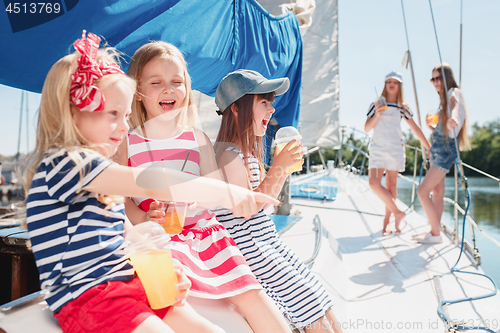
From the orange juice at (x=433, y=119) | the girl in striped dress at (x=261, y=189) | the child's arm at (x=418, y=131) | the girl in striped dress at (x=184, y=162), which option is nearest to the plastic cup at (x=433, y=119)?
the orange juice at (x=433, y=119)

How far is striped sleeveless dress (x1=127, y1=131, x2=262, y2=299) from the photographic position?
1.13m

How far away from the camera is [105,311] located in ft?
2.67

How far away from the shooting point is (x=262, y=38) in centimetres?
216

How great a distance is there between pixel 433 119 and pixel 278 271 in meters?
2.85

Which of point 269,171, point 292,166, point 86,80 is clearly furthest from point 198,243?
point 86,80

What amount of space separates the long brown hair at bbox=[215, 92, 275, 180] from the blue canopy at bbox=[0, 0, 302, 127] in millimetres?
278

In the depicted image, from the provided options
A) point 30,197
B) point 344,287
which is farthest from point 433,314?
point 30,197

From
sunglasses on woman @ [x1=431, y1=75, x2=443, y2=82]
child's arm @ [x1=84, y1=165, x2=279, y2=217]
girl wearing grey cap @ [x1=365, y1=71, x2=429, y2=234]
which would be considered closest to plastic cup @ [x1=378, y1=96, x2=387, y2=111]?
girl wearing grey cap @ [x1=365, y1=71, x2=429, y2=234]

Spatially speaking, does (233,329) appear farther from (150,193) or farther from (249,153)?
(249,153)

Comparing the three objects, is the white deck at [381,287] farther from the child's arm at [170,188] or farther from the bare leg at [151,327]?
the child's arm at [170,188]

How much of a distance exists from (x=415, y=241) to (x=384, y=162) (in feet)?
2.89

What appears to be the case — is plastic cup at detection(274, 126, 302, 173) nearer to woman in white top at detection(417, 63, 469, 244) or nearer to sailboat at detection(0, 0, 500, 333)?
sailboat at detection(0, 0, 500, 333)

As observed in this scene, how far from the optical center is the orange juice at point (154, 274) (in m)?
0.87

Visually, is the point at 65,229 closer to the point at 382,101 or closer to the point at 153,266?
the point at 153,266
